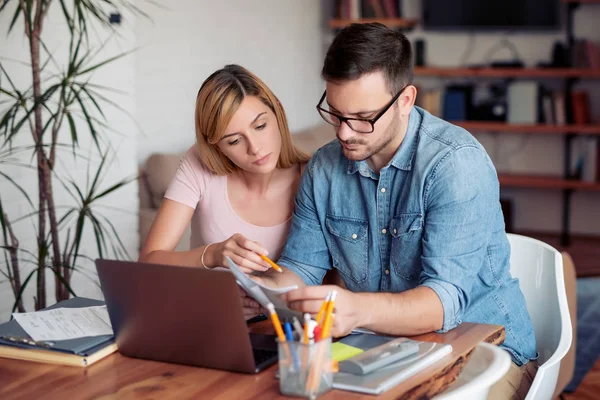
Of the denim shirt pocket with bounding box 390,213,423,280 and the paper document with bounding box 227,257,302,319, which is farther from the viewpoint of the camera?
the denim shirt pocket with bounding box 390,213,423,280

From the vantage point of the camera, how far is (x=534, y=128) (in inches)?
223

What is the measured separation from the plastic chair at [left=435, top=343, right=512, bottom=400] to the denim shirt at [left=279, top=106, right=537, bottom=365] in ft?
0.64

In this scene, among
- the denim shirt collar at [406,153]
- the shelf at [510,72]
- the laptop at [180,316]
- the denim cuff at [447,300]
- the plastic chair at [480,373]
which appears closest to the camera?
the plastic chair at [480,373]

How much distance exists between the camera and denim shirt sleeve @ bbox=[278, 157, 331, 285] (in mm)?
1991

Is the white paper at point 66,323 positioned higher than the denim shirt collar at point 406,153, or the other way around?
the denim shirt collar at point 406,153

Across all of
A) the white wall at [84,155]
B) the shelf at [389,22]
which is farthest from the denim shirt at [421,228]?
the shelf at [389,22]

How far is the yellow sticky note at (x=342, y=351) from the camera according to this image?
4.78 feet

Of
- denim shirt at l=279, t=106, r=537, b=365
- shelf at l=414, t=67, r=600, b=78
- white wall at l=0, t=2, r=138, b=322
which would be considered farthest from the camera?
shelf at l=414, t=67, r=600, b=78

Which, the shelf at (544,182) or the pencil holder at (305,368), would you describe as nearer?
the pencil holder at (305,368)

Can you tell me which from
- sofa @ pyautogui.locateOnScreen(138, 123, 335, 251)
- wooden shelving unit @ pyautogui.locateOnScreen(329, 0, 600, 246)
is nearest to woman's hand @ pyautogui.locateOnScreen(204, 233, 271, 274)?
sofa @ pyautogui.locateOnScreen(138, 123, 335, 251)

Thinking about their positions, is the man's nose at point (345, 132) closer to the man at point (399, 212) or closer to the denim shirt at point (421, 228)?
the man at point (399, 212)

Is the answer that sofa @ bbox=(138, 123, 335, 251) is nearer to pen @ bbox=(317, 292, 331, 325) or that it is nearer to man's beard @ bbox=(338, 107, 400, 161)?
man's beard @ bbox=(338, 107, 400, 161)

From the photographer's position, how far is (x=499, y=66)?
577 centimetres

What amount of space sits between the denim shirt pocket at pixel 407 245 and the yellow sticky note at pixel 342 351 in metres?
0.39
